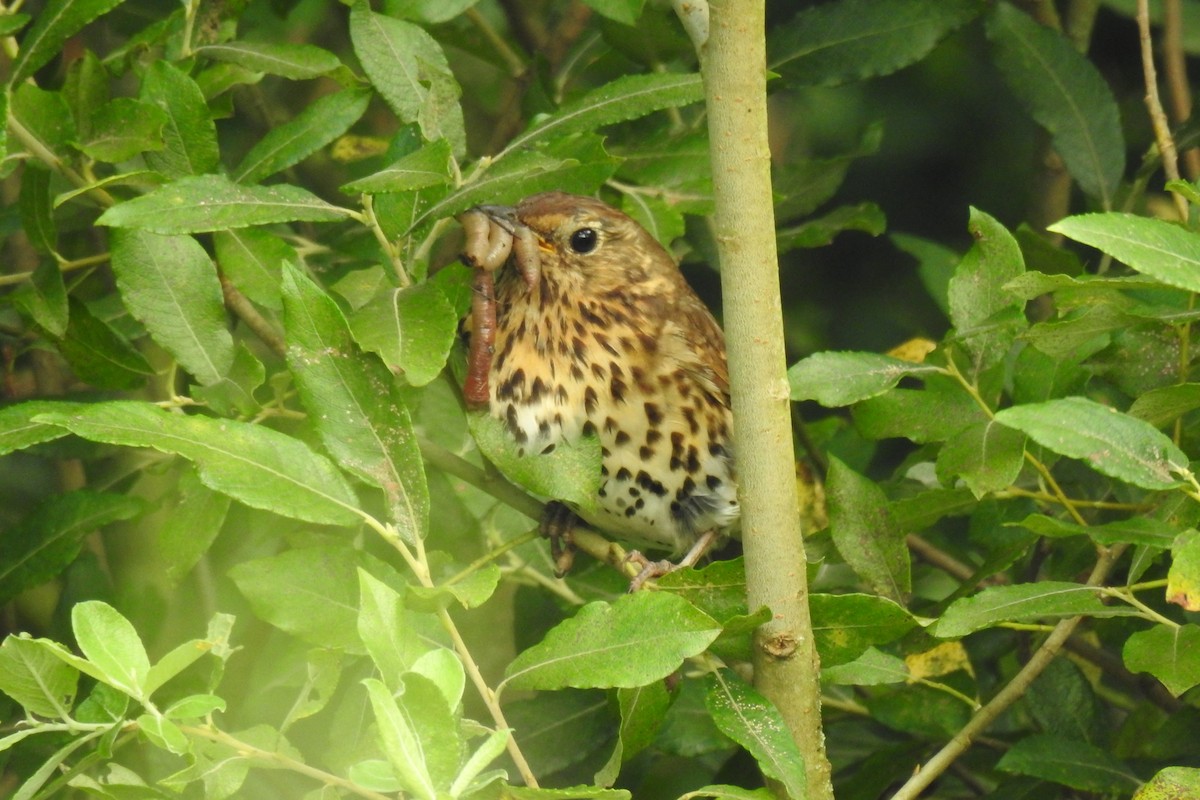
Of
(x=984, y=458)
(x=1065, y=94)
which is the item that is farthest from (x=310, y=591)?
(x=1065, y=94)

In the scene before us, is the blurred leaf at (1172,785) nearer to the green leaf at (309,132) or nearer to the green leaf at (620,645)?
the green leaf at (620,645)

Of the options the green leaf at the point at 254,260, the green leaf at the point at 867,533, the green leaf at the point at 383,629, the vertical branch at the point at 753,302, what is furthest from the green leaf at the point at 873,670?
the green leaf at the point at 254,260

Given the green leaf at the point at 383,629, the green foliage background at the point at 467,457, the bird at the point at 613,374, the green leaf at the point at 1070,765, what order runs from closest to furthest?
the green leaf at the point at 383,629
the green foliage background at the point at 467,457
the green leaf at the point at 1070,765
the bird at the point at 613,374

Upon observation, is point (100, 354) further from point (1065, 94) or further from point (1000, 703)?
point (1065, 94)

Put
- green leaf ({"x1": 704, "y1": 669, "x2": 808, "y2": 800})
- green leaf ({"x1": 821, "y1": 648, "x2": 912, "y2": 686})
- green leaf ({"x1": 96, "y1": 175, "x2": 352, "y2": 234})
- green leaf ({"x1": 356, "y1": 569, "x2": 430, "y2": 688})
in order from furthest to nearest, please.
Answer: green leaf ({"x1": 821, "y1": 648, "x2": 912, "y2": 686}) < green leaf ({"x1": 96, "y1": 175, "x2": 352, "y2": 234}) < green leaf ({"x1": 704, "y1": 669, "x2": 808, "y2": 800}) < green leaf ({"x1": 356, "y1": 569, "x2": 430, "y2": 688})

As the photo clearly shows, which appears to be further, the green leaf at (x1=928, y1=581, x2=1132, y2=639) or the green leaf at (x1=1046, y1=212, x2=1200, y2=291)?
the green leaf at (x1=928, y1=581, x2=1132, y2=639)

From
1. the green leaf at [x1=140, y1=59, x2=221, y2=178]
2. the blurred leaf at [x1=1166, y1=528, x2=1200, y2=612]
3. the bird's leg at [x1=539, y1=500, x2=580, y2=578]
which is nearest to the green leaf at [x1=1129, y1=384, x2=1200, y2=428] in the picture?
the blurred leaf at [x1=1166, y1=528, x2=1200, y2=612]

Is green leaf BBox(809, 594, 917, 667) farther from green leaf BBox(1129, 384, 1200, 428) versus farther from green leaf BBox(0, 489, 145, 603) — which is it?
green leaf BBox(0, 489, 145, 603)

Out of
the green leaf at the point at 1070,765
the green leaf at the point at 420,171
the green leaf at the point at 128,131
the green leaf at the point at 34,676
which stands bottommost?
the green leaf at the point at 1070,765

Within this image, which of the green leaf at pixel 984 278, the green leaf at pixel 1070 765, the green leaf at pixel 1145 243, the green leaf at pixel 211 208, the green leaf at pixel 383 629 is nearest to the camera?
the green leaf at pixel 383 629
